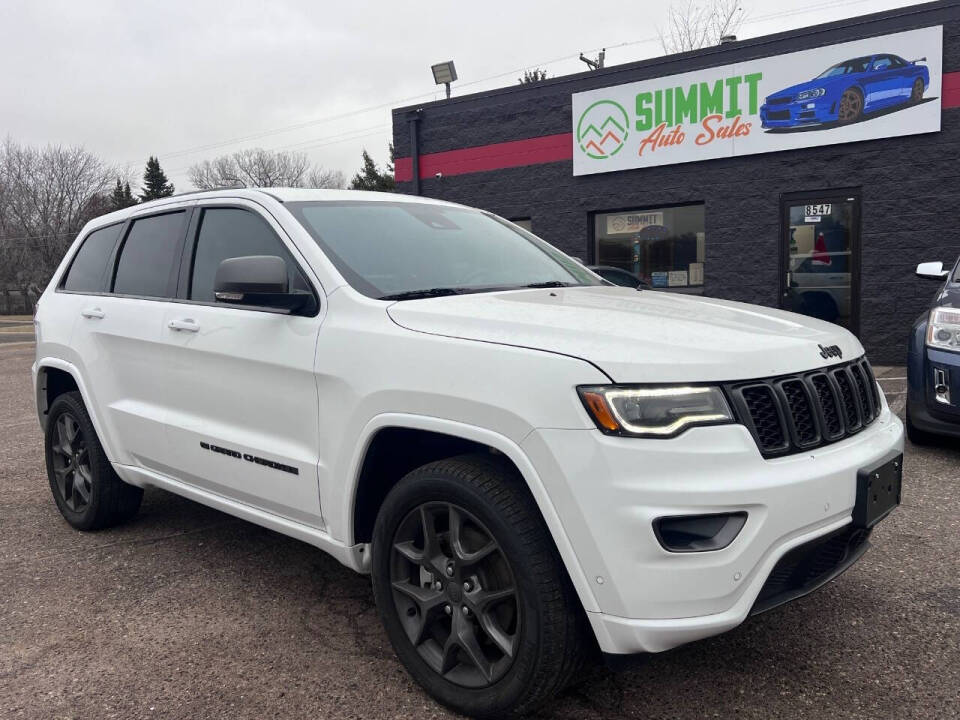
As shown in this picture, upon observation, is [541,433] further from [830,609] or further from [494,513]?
[830,609]

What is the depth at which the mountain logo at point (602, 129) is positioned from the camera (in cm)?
1241

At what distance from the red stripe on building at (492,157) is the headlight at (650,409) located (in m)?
11.4

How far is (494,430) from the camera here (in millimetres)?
2328

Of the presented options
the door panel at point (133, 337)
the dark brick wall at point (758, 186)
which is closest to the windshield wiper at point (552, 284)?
the door panel at point (133, 337)

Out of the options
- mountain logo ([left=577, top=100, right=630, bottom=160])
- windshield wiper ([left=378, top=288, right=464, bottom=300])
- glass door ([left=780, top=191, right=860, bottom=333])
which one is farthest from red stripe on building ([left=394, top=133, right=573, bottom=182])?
windshield wiper ([left=378, top=288, right=464, bottom=300])

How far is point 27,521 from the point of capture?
186 inches

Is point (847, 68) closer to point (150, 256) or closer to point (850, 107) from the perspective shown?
point (850, 107)

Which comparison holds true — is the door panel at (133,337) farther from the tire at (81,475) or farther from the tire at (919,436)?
the tire at (919,436)

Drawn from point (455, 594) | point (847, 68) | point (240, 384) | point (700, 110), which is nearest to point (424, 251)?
point (240, 384)

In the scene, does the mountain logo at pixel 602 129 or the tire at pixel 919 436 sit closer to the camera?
the tire at pixel 919 436

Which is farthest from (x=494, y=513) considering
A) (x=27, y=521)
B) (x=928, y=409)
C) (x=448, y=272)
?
(x=928, y=409)

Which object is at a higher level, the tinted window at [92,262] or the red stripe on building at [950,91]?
the red stripe on building at [950,91]

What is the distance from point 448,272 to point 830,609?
203 cm

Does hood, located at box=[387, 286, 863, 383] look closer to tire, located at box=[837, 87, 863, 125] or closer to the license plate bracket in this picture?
the license plate bracket
